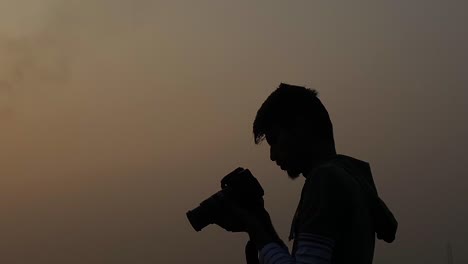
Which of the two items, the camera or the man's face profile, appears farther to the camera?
the camera

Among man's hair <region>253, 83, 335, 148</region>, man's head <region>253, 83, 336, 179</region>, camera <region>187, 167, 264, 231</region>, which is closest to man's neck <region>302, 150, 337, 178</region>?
man's head <region>253, 83, 336, 179</region>

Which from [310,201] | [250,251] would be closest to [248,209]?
[250,251]

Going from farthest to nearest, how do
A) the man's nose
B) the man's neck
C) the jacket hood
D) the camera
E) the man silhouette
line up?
the camera
the man's nose
the man's neck
the jacket hood
the man silhouette

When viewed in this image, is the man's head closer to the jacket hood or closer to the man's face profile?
the man's face profile

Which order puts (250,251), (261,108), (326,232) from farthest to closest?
(250,251)
(261,108)
(326,232)

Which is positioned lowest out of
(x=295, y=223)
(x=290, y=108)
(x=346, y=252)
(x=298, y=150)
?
(x=346, y=252)

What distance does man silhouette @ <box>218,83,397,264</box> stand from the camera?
345 centimetres

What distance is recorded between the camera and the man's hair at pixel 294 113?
3947mm

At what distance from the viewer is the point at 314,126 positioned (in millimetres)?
3941

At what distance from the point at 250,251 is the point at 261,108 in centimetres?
122

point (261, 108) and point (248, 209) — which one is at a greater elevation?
point (261, 108)

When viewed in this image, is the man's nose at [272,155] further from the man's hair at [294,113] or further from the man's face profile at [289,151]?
the man's hair at [294,113]

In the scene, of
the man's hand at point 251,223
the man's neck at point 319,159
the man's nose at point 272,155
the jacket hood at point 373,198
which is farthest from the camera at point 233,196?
the jacket hood at point 373,198

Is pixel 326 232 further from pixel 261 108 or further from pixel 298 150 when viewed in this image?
pixel 261 108
